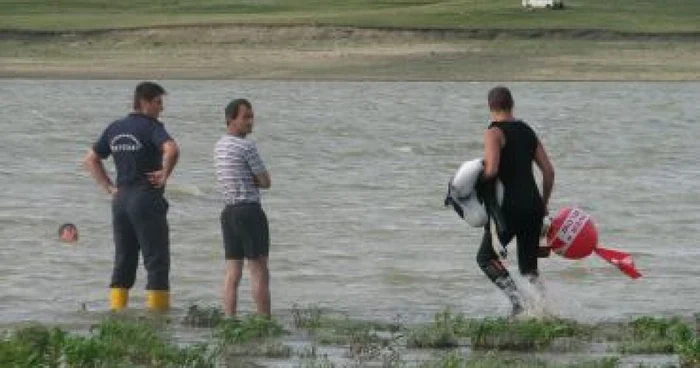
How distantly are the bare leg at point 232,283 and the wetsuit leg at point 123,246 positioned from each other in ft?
2.52

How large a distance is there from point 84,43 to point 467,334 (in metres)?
47.4

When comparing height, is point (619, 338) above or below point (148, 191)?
below

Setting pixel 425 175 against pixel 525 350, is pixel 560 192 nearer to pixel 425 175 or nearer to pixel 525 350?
pixel 425 175

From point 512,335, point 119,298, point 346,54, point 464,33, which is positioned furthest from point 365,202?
point 464,33

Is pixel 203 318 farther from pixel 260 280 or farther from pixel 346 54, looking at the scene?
pixel 346 54

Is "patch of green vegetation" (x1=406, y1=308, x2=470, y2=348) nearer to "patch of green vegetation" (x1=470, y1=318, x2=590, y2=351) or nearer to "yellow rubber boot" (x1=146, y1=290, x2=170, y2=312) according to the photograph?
"patch of green vegetation" (x1=470, y1=318, x2=590, y2=351)

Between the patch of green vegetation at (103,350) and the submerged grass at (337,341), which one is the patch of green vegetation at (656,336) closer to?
the submerged grass at (337,341)

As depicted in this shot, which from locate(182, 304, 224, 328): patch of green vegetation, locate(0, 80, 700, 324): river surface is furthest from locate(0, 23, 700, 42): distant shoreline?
locate(182, 304, 224, 328): patch of green vegetation

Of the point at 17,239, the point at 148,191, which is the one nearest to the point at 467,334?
the point at 148,191

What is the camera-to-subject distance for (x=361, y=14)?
6488 cm

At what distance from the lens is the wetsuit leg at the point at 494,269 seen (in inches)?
509

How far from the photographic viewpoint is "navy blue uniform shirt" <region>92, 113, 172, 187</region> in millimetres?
12883

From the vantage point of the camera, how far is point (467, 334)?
11.6 meters

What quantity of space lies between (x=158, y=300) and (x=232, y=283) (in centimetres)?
81
